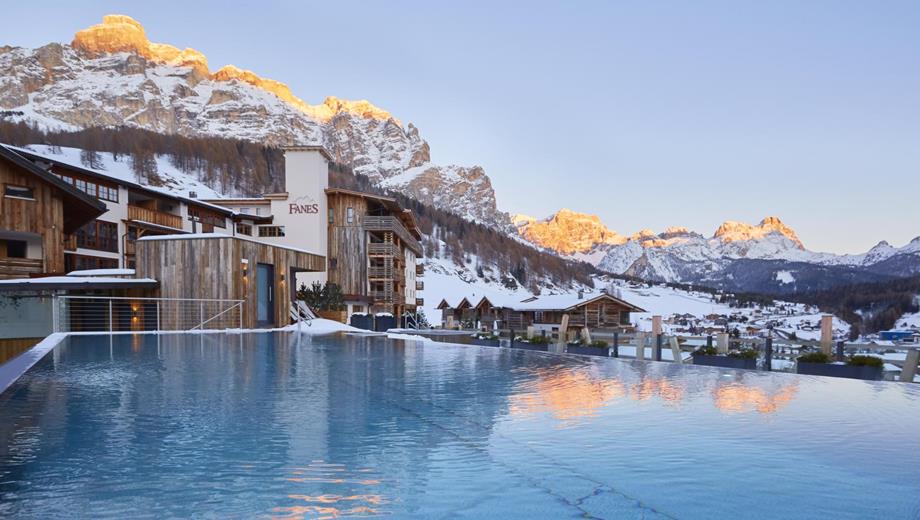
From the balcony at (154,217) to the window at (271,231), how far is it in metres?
7.64

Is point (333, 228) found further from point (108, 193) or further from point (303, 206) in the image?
point (108, 193)

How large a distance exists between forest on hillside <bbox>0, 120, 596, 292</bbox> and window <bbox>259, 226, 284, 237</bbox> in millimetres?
60098

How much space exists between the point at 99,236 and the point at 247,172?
89.1m

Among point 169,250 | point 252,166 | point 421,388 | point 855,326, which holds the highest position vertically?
point 252,166

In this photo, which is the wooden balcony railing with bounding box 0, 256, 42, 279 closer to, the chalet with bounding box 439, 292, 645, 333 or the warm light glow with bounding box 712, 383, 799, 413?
the warm light glow with bounding box 712, 383, 799, 413

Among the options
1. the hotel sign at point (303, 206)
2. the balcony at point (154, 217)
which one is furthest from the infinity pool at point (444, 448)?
the hotel sign at point (303, 206)

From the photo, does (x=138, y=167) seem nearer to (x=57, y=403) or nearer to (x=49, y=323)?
(x=49, y=323)

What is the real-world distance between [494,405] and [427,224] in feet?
425

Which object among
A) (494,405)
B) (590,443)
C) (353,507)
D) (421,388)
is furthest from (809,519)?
(421,388)

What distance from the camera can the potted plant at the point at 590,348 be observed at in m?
18.0

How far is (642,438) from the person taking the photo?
231 inches

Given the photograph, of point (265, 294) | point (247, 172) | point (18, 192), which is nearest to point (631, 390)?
point (265, 294)

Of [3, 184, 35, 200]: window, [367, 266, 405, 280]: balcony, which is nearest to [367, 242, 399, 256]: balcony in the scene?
[367, 266, 405, 280]: balcony

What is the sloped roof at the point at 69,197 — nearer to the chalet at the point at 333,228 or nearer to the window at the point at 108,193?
the window at the point at 108,193
